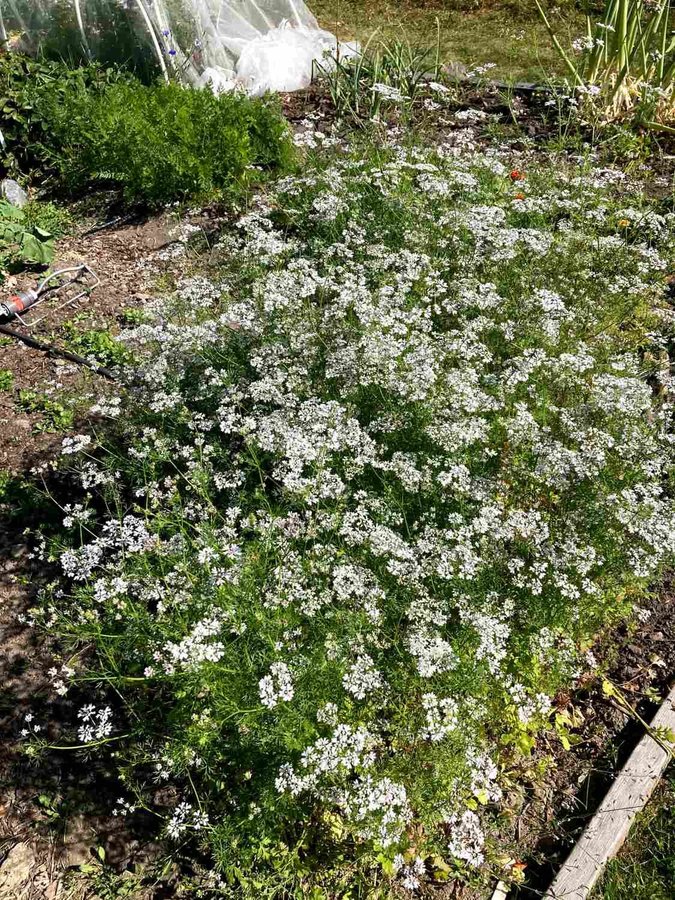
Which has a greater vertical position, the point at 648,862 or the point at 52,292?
the point at 52,292

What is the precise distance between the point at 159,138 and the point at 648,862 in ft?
26.4

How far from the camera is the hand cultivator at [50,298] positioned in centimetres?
652

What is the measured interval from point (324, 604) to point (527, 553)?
126cm

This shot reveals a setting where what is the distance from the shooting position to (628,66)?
8.70 meters

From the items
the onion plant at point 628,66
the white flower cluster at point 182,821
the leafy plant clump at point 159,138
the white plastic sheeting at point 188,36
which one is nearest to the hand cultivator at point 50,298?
the leafy plant clump at point 159,138

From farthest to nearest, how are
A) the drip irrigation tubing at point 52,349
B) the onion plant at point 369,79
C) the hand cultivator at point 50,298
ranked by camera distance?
the onion plant at point 369,79, the hand cultivator at point 50,298, the drip irrigation tubing at point 52,349

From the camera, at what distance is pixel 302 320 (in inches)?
201

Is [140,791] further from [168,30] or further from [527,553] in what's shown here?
[168,30]

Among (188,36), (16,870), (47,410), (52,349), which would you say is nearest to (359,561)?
(16,870)

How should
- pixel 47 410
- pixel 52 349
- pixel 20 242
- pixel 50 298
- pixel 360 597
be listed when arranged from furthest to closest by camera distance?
pixel 20 242 → pixel 50 298 → pixel 52 349 → pixel 47 410 → pixel 360 597

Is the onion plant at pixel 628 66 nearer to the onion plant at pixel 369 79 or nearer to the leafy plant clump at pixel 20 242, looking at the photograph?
the onion plant at pixel 369 79

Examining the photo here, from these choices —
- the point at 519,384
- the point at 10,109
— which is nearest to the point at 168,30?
the point at 10,109

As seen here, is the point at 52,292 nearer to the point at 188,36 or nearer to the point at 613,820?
the point at 188,36

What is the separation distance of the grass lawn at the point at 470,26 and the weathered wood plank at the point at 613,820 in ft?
34.3
